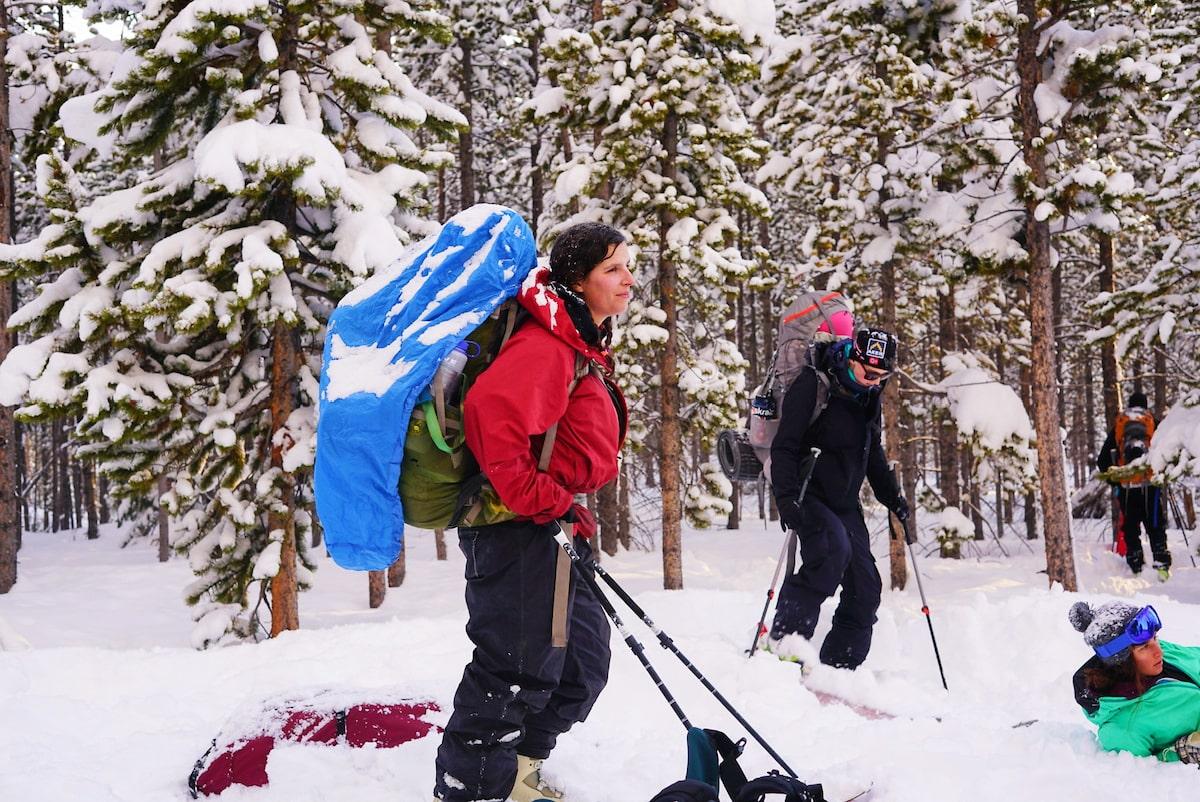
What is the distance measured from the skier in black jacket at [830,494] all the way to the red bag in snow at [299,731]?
2.93 meters

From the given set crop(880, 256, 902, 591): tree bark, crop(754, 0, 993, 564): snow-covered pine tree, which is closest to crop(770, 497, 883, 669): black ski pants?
crop(754, 0, 993, 564): snow-covered pine tree

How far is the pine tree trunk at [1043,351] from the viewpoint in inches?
440

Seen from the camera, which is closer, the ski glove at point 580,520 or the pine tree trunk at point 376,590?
the ski glove at point 580,520

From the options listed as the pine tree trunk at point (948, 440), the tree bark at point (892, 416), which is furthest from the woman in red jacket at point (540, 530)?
the pine tree trunk at point (948, 440)

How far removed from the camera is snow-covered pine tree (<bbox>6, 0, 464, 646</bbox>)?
8.42m

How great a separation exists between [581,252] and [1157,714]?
3067 millimetres

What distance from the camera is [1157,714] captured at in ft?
11.7

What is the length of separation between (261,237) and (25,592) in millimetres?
12061

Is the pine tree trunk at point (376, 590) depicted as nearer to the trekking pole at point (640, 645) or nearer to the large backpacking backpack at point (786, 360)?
the large backpacking backpack at point (786, 360)

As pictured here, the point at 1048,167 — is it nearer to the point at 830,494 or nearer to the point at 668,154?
the point at 668,154

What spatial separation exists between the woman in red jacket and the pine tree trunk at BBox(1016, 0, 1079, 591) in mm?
9538

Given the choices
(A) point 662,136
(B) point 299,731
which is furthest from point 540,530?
(A) point 662,136

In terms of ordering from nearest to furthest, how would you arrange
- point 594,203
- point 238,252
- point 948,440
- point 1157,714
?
point 1157,714 < point 238,252 < point 594,203 < point 948,440

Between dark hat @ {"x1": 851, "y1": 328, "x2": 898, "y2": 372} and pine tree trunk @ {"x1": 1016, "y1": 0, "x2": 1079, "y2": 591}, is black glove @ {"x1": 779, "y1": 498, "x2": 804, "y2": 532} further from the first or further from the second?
pine tree trunk @ {"x1": 1016, "y1": 0, "x2": 1079, "y2": 591}
